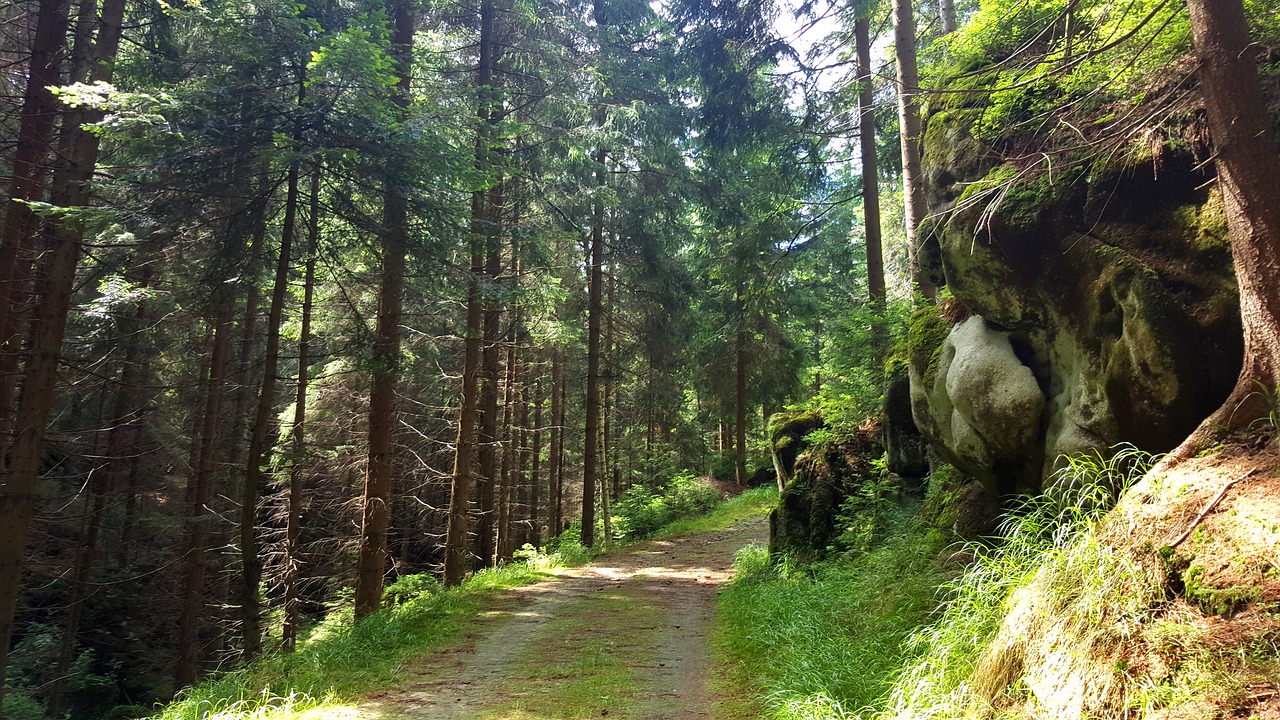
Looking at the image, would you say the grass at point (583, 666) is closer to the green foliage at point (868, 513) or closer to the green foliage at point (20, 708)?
the green foliage at point (868, 513)

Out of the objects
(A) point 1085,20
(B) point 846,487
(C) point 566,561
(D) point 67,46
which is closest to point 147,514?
(C) point 566,561

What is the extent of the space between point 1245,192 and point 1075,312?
1.86m

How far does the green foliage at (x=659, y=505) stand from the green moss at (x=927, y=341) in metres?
14.4

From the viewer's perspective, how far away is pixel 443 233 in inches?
361

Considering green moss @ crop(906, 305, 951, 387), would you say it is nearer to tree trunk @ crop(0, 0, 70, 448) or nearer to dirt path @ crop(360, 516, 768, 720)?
dirt path @ crop(360, 516, 768, 720)

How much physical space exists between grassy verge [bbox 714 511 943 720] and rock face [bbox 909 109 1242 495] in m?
1.40

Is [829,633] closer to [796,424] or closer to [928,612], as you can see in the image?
[928,612]

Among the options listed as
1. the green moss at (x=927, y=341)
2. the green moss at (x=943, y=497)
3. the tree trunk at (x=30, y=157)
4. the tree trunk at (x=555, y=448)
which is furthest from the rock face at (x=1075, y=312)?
the tree trunk at (x=555, y=448)

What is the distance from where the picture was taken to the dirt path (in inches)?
224

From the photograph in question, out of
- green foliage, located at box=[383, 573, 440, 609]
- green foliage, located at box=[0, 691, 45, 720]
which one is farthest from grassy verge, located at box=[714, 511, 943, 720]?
green foliage, located at box=[0, 691, 45, 720]

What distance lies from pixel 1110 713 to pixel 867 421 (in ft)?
27.6

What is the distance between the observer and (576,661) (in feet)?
23.4

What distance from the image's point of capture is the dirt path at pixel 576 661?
5684mm

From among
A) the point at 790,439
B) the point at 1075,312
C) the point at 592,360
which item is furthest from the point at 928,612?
the point at 592,360
